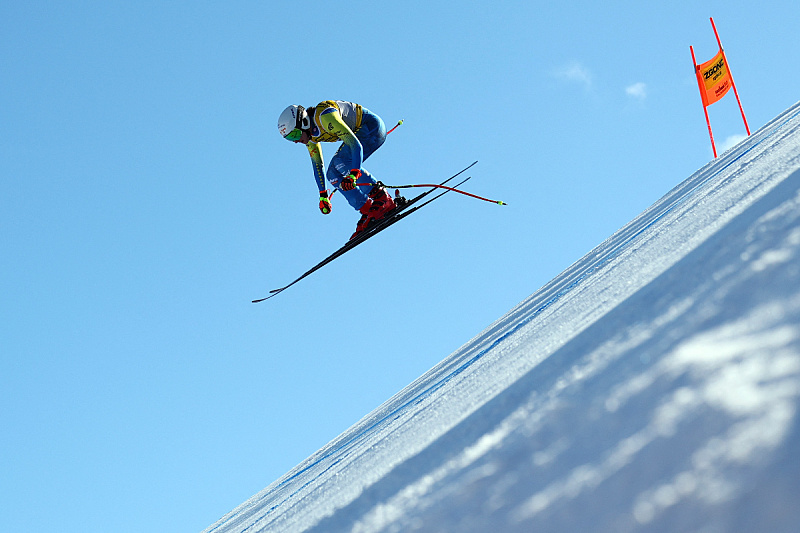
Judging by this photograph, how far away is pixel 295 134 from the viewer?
779cm

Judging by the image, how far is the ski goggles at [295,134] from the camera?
25.5ft

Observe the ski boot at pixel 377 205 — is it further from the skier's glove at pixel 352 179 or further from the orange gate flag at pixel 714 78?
the orange gate flag at pixel 714 78

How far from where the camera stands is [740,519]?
0.56m

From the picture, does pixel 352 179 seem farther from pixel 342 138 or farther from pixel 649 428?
pixel 649 428

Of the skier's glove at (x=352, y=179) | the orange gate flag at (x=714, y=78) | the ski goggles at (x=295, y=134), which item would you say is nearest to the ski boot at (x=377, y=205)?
the skier's glove at (x=352, y=179)

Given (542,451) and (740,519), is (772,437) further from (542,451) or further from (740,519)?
(542,451)

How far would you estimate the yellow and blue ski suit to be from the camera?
7693 mm

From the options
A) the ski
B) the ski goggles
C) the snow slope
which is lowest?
the snow slope

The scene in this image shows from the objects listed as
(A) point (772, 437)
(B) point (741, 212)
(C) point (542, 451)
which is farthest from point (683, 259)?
(A) point (772, 437)

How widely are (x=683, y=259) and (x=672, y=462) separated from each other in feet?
2.89

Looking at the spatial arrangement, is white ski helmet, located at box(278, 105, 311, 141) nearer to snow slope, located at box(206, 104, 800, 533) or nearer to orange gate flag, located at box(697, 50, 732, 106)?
snow slope, located at box(206, 104, 800, 533)

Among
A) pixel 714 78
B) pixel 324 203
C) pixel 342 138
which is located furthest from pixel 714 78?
pixel 324 203

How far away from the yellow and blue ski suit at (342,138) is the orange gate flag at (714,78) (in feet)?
22.8

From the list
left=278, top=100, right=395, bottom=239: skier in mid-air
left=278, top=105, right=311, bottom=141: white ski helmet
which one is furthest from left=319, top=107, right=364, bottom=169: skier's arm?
left=278, top=105, right=311, bottom=141: white ski helmet
